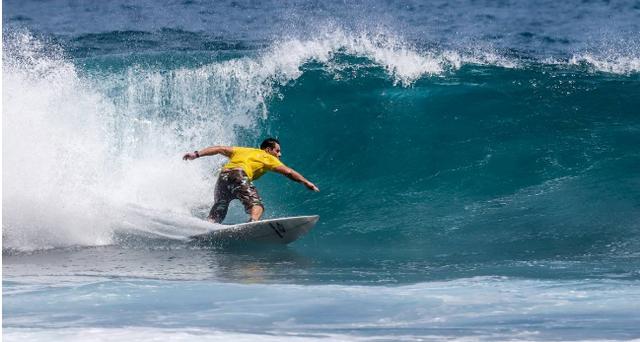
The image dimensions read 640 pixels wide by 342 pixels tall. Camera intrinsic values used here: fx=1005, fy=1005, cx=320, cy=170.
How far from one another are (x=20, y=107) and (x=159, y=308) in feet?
17.1

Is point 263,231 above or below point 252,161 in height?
below

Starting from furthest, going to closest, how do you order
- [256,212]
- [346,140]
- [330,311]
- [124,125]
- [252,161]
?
1. [124,125]
2. [346,140]
3. [252,161]
4. [256,212]
5. [330,311]

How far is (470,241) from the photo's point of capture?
10125 millimetres

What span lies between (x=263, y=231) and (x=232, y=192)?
694 mm

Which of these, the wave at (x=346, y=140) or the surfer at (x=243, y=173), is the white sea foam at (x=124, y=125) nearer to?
the wave at (x=346, y=140)

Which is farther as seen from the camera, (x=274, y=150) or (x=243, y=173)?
(x=274, y=150)

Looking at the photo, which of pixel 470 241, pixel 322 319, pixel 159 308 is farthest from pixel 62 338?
pixel 470 241

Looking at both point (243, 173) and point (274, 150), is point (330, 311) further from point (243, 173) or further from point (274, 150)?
point (274, 150)

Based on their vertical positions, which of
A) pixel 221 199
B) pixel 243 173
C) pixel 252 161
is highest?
pixel 252 161

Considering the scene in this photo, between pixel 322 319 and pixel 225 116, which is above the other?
pixel 225 116

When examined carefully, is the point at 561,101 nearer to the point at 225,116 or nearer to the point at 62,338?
the point at 225,116

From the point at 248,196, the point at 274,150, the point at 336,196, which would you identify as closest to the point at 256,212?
the point at 248,196

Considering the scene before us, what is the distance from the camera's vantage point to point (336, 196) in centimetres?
1202

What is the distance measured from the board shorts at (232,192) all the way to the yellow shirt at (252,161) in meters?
0.07
